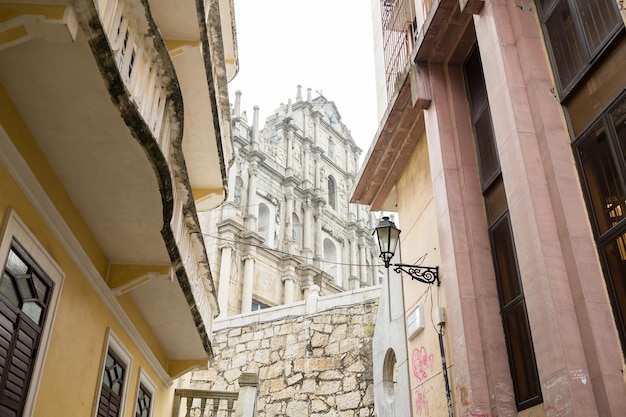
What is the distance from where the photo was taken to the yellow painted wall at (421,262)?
8.06 metres

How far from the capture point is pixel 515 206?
19.2 ft

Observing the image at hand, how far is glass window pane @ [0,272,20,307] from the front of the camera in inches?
191

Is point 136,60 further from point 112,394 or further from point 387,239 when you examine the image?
point 112,394

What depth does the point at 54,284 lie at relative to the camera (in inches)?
225

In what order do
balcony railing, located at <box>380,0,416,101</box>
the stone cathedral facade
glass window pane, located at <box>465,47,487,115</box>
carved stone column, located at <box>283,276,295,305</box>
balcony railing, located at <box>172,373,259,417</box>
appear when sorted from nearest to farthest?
glass window pane, located at <box>465,47,487,115</box> → balcony railing, located at <box>380,0,416,101</box> → balcony railing, located at <box>172,373,259,417</box> → the stone cathedral facade → carved stone column, located at <box>283,276,295,305</box>

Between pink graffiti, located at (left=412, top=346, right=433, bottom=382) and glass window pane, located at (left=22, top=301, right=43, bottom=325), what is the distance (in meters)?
5.10

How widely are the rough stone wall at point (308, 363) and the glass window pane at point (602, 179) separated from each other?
39.4 feet

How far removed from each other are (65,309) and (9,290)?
112cm

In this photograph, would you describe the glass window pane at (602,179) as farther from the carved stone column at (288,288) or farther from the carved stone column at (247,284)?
the carved stone column at (288,288)

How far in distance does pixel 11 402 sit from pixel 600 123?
561cm

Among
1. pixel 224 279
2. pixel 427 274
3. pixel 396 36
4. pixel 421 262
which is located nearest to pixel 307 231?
pixel 224 279

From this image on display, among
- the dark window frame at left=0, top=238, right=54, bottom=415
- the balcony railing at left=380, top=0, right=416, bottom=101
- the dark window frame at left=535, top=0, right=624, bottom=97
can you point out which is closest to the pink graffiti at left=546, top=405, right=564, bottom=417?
the dark window frame at left=535, top=0, right=624, bottom=97

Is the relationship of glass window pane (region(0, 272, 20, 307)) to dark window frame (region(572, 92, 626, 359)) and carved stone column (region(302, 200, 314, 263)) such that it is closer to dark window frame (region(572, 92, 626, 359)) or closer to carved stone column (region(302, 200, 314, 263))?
dark window frame (region(572, 92, 626, 359))

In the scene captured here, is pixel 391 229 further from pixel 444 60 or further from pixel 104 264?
pixel 104 264
